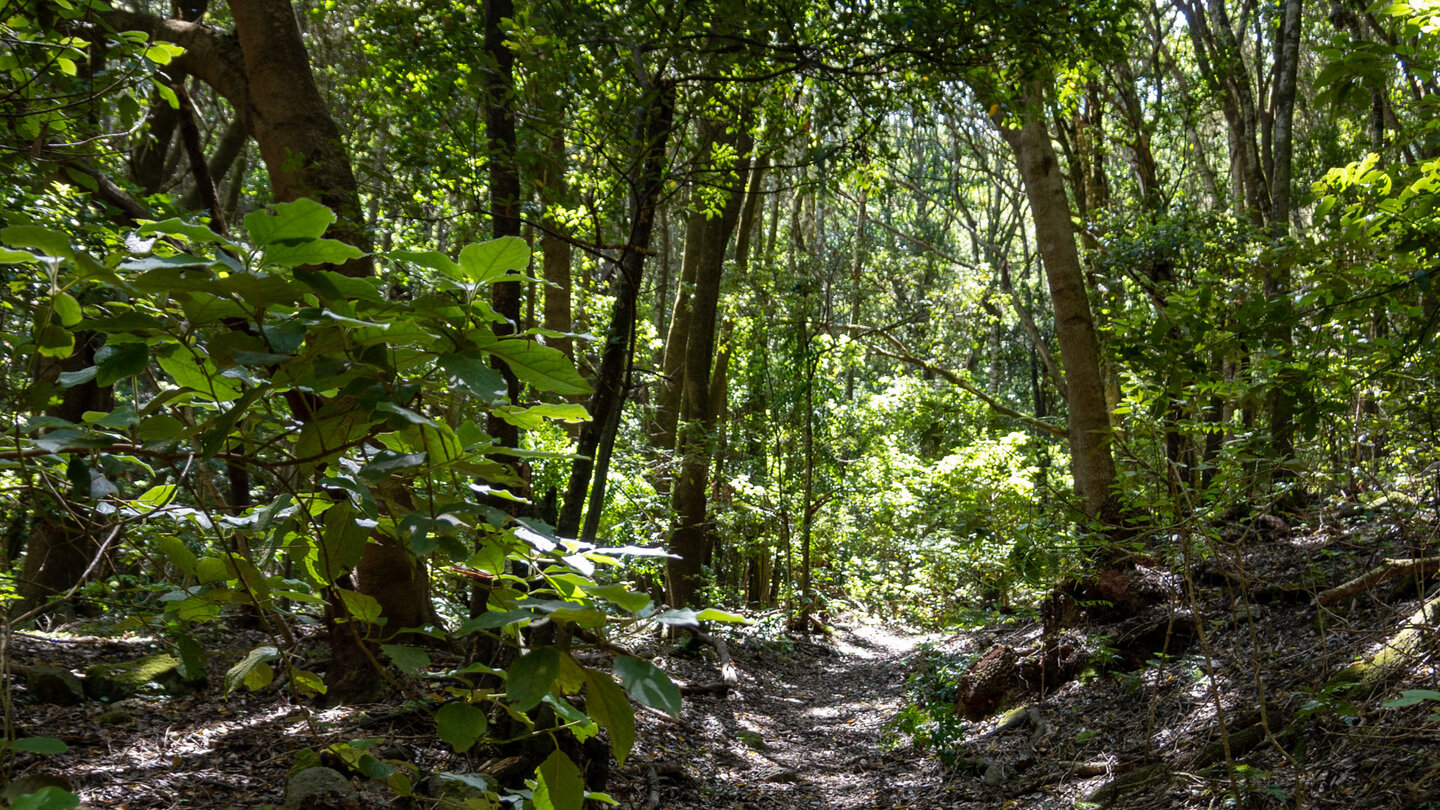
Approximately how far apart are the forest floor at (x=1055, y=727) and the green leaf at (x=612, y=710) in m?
0.55

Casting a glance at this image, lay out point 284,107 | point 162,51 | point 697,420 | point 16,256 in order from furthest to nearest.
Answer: point 697,420
point 284,107
point 162,51
point 16,256

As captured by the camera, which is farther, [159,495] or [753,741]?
[753,741]

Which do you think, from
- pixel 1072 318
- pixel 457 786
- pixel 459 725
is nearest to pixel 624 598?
pixel 459 725

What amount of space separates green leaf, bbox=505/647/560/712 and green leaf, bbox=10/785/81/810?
0.37m

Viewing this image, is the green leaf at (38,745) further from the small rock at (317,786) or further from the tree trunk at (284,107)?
the tree trunk at (284,107)

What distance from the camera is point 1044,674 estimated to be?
6.14 metres

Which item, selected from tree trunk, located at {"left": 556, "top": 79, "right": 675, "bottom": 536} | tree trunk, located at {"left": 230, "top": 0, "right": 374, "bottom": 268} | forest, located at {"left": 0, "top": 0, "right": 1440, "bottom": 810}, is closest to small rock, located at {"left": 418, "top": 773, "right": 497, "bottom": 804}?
forest, located at {"left": 0, "top": 0, "right": 1440, "bottom": 810}

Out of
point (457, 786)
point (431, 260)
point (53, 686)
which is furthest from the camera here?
point (53, 686)

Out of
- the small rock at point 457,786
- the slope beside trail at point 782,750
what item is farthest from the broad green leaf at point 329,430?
the slope beside trail at point 782,750

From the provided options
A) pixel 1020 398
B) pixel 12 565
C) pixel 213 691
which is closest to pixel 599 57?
pixel 213 691

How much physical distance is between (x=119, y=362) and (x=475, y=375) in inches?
15.1

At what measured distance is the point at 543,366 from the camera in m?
0.98

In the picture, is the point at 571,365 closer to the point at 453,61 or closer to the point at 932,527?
the point at 453,61

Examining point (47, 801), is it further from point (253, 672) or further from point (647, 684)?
point (253, 672)
